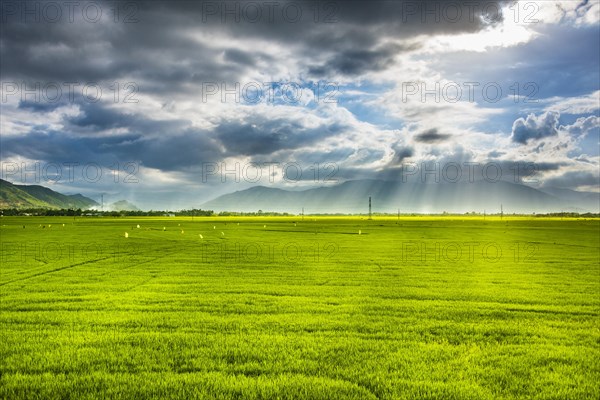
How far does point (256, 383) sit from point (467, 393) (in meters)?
4.18

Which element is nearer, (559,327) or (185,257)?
(559,327)

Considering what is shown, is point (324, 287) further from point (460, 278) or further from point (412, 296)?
point (460, 278)

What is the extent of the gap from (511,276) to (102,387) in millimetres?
22860

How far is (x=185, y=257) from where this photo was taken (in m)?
32.5

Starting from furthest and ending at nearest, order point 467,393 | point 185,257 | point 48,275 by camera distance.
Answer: point 185,257, point 48,275, point 467,393

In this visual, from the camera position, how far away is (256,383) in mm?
8016

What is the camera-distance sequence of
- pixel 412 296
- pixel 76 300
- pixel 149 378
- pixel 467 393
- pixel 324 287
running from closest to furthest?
pixel 467 393 → pixel 149 378 → pixel 76 300 → pixel 412 296 → pixel 324 287

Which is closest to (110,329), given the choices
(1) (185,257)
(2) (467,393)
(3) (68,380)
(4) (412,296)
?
(3) (68,380)

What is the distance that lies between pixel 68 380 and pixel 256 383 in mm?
3899

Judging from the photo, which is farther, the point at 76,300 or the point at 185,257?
the point at 185,257

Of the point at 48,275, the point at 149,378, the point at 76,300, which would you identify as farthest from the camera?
the point at 48,275

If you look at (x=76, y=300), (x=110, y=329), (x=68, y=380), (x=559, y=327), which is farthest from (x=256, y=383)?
(x=76, y=300)

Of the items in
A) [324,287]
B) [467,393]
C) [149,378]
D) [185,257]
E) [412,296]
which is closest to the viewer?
[467,393]

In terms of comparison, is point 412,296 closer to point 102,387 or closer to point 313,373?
point 313,373
